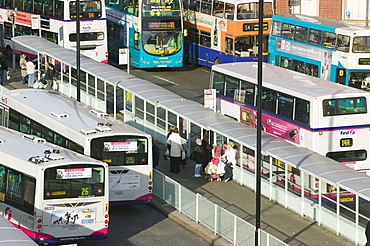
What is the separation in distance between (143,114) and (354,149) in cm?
810

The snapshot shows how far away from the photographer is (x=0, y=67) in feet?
125

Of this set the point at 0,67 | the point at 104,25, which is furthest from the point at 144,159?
the point at 104,25

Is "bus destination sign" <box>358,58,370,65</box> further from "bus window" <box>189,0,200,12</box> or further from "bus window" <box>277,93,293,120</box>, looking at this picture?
"bus window" <box>189,0,200,12</box>

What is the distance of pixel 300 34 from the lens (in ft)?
119

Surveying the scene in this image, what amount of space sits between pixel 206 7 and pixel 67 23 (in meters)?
6.71

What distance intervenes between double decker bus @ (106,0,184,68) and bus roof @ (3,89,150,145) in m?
15.7

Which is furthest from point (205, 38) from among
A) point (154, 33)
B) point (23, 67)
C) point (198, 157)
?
point (198, 157)

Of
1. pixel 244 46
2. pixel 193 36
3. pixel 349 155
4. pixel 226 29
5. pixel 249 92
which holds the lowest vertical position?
pixel 349 155

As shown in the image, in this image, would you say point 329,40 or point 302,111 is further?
point 329,40

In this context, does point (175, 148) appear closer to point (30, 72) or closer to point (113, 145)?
point (113, 145)

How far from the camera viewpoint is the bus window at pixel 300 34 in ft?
118

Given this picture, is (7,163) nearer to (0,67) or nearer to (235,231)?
(235,231)

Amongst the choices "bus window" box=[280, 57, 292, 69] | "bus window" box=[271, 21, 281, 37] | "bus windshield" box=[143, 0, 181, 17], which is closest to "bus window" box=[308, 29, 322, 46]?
"bus window" box=[280, 57, 292, 69]

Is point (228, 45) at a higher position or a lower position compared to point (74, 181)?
higher
